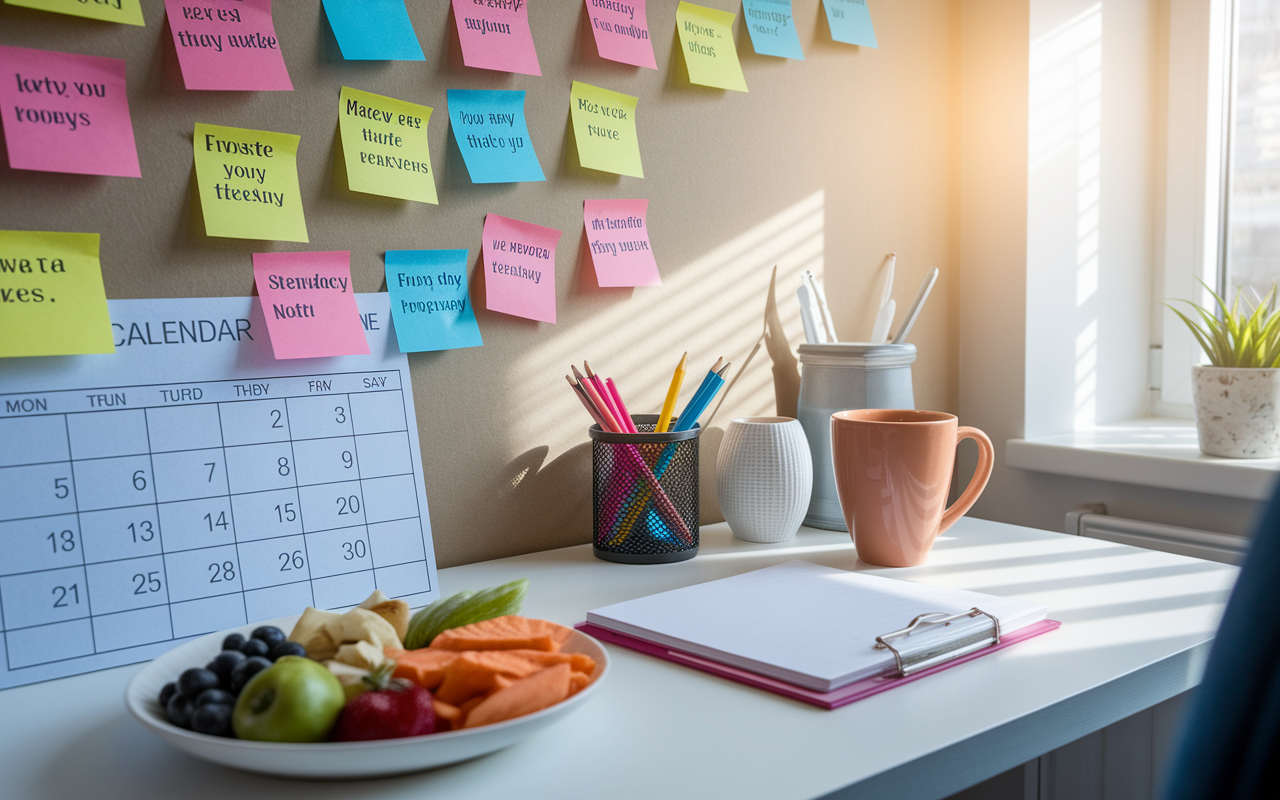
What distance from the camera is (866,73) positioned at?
122 cm

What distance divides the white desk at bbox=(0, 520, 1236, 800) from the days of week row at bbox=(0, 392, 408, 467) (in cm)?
16

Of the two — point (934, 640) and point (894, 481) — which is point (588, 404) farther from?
point (934, 640)

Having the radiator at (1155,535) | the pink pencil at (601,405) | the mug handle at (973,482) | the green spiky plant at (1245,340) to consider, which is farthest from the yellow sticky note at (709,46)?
the radiator at (1155,535)

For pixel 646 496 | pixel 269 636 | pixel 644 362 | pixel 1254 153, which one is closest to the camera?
pixel 269 636

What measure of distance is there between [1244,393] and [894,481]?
574mm

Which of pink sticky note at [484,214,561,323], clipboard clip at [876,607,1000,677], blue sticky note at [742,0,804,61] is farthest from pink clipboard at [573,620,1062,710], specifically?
blue sticky note at [742,0,804,61]

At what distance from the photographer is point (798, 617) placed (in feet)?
2.28

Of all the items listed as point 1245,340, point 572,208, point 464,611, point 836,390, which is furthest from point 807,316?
point 464,611

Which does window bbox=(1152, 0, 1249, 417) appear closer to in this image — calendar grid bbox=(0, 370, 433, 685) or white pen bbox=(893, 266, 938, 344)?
white pen bbox=(893, 266, 938, 344)

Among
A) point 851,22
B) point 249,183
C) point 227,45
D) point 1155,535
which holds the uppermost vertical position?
point 851,22

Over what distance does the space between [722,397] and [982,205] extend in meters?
0.52

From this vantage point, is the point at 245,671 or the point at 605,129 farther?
the point at 605,129

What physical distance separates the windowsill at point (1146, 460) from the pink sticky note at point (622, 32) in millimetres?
733

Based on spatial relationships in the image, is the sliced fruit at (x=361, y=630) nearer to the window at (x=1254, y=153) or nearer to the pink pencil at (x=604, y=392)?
the pink pencil at (x=604, y=392)
